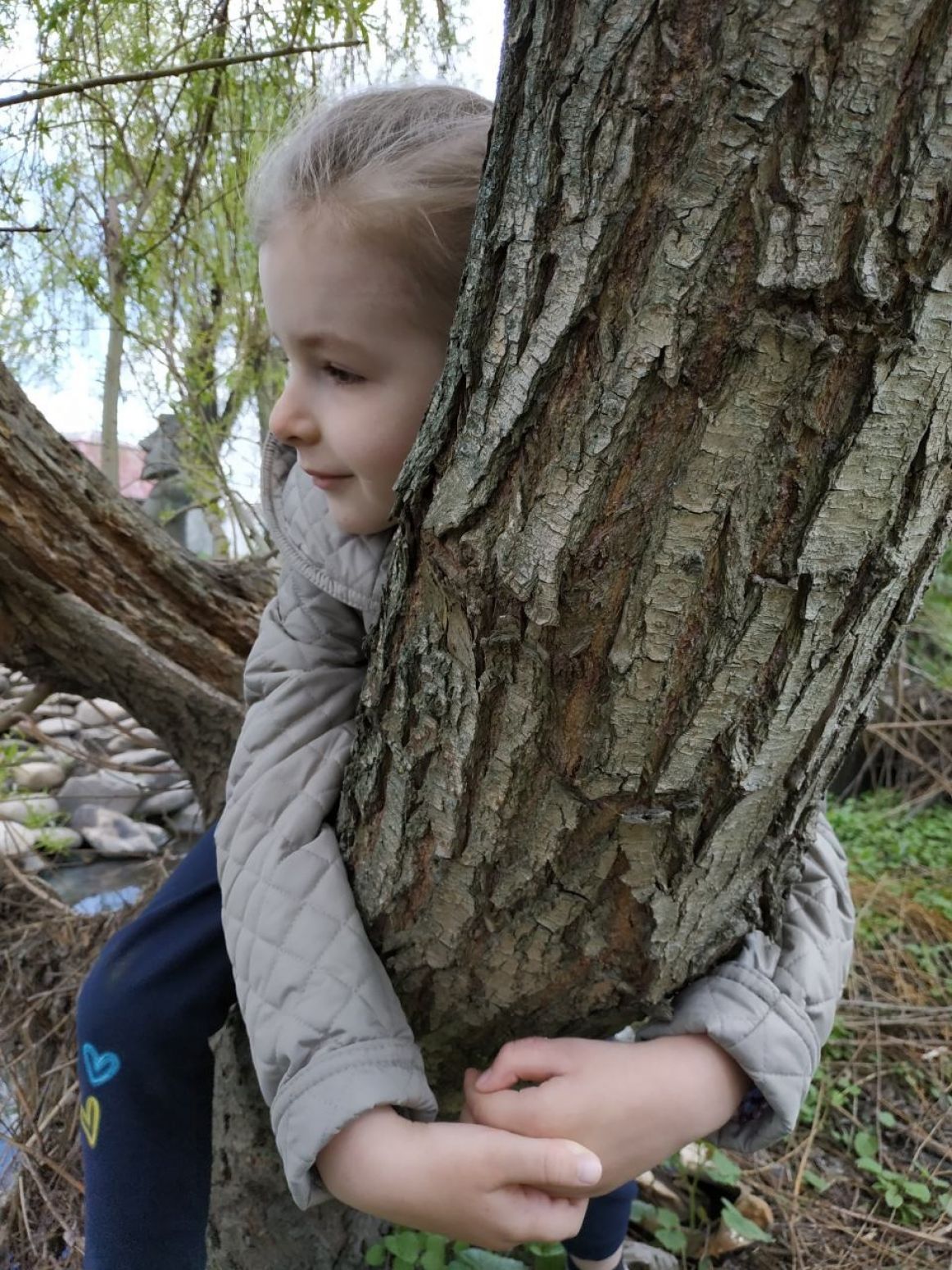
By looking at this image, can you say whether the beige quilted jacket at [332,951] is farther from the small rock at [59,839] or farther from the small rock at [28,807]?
the small rock at [28,807]

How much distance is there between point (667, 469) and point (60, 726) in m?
3.92

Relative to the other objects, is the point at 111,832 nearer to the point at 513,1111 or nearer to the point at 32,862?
the point at 32,862

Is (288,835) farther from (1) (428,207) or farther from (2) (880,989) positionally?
(2) (880,989)

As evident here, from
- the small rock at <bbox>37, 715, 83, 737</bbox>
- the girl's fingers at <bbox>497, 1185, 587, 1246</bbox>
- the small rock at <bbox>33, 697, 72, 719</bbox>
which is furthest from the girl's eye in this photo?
the small rock at <bbox>33, 697, 72, 719</bbox>

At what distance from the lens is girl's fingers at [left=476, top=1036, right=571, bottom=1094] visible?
869mm

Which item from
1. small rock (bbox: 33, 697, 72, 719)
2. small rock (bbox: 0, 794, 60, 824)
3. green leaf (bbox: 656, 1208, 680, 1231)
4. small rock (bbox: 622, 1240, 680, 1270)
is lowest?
small rock (bbox: 33, 697, 72, 719)

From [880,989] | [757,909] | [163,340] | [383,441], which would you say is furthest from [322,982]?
[163,340]

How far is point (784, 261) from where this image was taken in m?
0.46

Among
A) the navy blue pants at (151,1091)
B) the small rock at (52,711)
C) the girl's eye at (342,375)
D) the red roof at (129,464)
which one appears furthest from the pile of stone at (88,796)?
the girl's eye at (342,375)

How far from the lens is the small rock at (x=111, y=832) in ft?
9.46

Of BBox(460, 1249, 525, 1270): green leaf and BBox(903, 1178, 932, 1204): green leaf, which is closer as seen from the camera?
BBox(460, 1249, 525, 1270): green leaf

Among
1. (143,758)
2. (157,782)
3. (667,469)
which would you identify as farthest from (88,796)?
(667,469)

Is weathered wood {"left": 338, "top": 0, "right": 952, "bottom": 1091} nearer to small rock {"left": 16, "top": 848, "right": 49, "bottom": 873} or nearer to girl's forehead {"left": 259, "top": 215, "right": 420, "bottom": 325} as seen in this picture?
girl's forehead {"left": 259, "top": 215, "right": 420, "bottom": 325}

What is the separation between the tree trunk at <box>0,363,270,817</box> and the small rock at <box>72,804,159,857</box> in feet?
3.55
